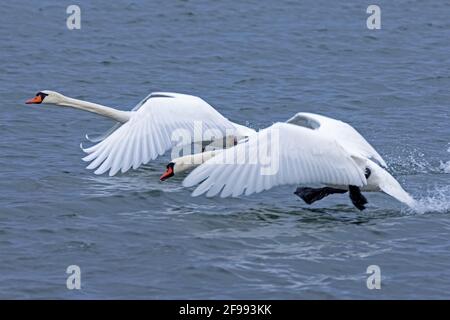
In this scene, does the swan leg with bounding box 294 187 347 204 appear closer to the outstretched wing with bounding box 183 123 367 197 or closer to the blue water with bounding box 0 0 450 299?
the blue water with bounding box 0 0 450 299

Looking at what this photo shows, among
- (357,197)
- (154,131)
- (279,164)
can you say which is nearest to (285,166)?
(279,164)

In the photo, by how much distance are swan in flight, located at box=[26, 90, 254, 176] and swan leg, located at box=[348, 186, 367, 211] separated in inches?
83.4

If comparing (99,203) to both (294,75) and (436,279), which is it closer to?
(436,279)

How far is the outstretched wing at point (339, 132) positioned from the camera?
11734 mm

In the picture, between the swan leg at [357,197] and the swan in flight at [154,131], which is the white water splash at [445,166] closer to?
the swan leg at [357,197]

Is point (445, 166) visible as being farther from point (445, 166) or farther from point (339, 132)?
point (339, 132)

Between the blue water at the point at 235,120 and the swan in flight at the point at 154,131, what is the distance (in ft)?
0.98

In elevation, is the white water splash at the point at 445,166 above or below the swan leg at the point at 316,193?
above

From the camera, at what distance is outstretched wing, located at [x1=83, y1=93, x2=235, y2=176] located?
12567mm

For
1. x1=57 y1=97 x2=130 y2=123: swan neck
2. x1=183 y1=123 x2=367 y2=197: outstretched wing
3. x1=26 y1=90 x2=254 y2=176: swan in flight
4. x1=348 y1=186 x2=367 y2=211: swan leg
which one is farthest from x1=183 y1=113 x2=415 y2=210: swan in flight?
x1=57 y1=97 x2=130 y2=123: swan neck

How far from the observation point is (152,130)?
1302 cm

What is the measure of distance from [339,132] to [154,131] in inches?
84.7

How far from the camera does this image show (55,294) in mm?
9250

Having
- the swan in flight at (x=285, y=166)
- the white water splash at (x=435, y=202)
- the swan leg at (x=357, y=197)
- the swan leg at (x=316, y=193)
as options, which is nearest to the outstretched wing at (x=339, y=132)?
the swan in flight at (x=285, y=166)
